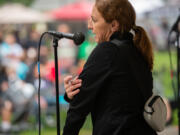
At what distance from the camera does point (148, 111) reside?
6.66 ft

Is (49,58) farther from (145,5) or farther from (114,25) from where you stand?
(114,25)

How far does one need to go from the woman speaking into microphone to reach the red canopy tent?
6.85 m

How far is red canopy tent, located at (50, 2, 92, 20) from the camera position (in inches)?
353

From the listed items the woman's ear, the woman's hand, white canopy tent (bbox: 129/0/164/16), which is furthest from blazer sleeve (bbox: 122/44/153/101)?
white canopy tent (bbox: 129/0/164/16)

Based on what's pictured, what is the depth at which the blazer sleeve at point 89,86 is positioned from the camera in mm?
1985

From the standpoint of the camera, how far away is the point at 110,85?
2.01 m

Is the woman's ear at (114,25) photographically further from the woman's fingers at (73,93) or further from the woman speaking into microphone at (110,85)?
A: the woman's fingers at (73,93)

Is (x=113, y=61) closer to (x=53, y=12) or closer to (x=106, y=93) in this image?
(x=106, y=93)

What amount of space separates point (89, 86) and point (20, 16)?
7.81m

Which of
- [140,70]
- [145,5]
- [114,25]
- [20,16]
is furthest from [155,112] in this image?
[20,16]

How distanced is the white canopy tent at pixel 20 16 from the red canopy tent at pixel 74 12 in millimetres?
224

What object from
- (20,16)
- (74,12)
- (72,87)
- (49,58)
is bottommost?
(49,58)

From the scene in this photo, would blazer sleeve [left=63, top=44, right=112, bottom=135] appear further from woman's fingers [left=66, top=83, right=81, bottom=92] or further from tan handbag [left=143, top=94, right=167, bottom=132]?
tan handbag [left=143, top=94, right=167, bottom=132]

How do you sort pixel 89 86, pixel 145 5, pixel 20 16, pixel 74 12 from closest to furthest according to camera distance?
1. pixel 89 86
2. pixel 145 5
3. pixel 74 12
4. pixel 20 16
